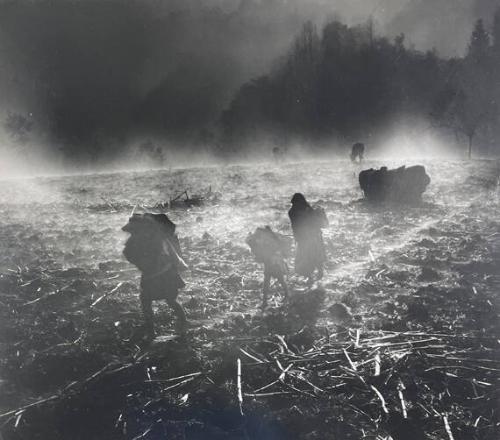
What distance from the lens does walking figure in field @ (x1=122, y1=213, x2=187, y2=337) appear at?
7.13 meters

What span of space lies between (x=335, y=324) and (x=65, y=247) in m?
11.0

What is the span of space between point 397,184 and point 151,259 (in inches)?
605

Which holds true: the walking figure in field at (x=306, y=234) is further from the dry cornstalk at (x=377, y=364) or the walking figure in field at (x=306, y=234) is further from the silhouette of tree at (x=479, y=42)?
the silhouette of tree at (x=479, y=42)

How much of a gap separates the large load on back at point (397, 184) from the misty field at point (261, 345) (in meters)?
4.90

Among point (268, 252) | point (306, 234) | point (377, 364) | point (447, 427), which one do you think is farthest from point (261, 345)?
point (306, 234)

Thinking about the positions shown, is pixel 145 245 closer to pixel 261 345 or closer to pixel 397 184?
pixel 261 345

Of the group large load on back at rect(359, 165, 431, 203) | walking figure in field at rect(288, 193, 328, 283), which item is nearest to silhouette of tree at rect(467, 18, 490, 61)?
large load on back at rect(359, 165, 431, 203)

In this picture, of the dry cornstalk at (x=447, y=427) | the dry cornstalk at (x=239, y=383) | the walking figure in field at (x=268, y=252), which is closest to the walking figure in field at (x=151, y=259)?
the dry cornstalk at (x=239, y=383)

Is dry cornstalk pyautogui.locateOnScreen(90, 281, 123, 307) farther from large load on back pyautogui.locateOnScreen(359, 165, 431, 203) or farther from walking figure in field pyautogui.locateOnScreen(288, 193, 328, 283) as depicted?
large load on back pyautogui.locateOnScreen(359, 165, 431, 203)

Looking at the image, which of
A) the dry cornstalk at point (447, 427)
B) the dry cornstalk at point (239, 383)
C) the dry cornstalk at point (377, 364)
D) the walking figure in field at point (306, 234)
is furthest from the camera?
the walking figure in field at point (306, 234)

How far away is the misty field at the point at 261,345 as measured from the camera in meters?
4.91

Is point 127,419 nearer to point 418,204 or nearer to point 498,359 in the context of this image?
point 498,359

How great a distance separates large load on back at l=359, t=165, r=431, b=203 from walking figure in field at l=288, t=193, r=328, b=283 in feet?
37.3

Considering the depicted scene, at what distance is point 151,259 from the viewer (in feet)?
23.4
